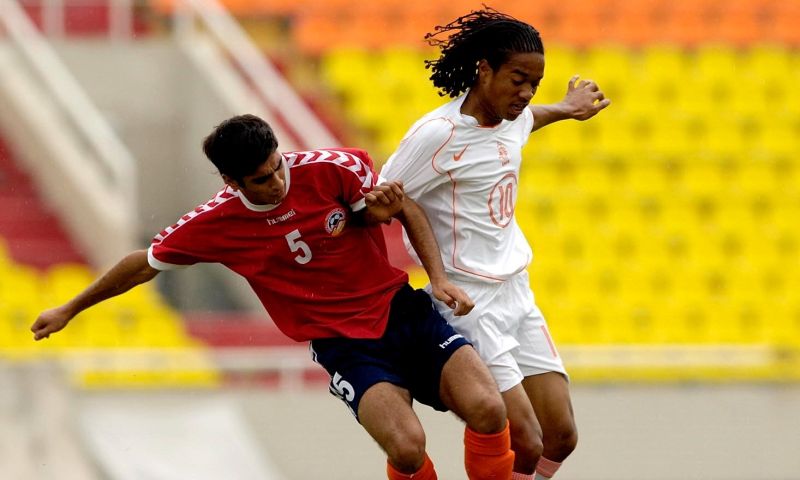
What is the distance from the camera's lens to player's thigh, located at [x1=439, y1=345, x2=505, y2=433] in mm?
5551

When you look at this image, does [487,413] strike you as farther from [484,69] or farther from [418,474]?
[484,69]

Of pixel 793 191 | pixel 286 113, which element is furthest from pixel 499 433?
pixel 793 191

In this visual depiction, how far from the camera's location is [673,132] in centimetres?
1327

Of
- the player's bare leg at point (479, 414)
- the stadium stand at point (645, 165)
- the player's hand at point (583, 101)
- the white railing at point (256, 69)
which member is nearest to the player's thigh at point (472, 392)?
the player's bare leg at point (479, 414)

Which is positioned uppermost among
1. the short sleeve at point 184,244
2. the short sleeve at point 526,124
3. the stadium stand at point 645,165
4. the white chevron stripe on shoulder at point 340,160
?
the short sleeve at point 526,124

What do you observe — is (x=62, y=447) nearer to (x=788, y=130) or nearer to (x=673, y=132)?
(x=673, y=132)

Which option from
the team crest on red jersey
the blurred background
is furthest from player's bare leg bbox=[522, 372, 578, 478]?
the blurred background

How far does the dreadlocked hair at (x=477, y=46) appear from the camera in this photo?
5.81 meters

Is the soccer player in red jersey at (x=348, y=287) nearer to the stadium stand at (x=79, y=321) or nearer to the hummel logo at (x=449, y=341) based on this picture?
the hummel logo at (x=449, y=341)

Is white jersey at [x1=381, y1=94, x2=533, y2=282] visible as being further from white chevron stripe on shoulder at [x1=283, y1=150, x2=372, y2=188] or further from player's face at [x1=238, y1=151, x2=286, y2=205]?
player's face at [x1=238, y1=151, x2=286, y2=205]

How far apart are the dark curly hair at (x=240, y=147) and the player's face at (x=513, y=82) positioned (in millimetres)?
864

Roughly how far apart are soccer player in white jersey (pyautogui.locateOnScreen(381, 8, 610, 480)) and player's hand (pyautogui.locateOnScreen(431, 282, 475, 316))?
37cm

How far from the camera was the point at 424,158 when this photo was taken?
5836 millimetres

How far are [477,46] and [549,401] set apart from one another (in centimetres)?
138
